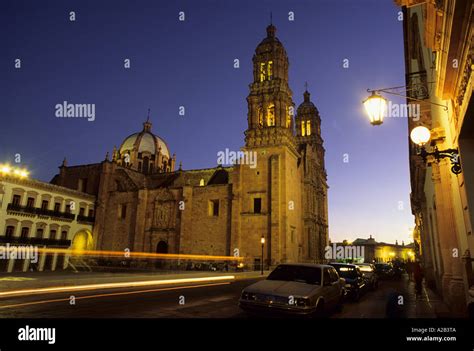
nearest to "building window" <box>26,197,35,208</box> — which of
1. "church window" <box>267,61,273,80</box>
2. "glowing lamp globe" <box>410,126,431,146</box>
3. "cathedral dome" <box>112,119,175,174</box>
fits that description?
"cathedral dome" <box>112,119,175,174</box>

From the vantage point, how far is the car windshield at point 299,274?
808 cm

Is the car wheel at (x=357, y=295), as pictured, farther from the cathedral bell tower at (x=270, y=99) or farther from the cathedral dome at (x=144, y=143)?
the cathedral dome at (x=144, y=143)

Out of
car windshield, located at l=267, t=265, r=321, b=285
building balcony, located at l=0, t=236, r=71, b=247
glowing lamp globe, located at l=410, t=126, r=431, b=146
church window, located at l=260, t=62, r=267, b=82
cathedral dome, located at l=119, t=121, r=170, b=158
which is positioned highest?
church window, located at l=260, t=62, r=267, b=82

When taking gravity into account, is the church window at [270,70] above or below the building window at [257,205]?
above

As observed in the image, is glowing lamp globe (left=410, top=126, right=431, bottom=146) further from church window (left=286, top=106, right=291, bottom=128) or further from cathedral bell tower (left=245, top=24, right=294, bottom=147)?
church window (left=286, top=106, right=291, bottom=128)

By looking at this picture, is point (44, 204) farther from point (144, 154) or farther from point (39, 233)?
point (144, 154)

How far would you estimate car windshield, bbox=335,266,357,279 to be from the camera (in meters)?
12.7

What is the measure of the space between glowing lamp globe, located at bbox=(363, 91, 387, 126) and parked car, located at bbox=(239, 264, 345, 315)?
4005 millimetres

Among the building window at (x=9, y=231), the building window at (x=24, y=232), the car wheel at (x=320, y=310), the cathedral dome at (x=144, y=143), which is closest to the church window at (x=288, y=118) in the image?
the cathedral dome at (x=144, y=143)

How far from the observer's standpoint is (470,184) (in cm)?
647

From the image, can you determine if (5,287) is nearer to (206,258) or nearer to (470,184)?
(470,184)

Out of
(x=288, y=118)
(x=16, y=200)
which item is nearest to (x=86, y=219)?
(x=16, y=200)

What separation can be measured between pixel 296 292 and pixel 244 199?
30961 mm

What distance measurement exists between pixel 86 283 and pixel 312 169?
40.2 metres
